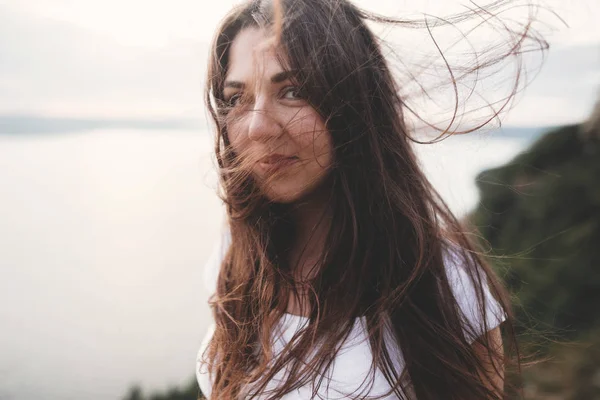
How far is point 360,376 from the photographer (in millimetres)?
1260

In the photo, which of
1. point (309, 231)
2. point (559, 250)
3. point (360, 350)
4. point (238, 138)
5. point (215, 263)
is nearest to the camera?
point (360, 350)

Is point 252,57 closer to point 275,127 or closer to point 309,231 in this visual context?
point 275,127

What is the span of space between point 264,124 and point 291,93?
10 centimetres

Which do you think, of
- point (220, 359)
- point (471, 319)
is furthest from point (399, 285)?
point (220, 359)

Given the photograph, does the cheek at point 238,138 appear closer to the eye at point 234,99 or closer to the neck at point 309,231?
the eye at point 234,99

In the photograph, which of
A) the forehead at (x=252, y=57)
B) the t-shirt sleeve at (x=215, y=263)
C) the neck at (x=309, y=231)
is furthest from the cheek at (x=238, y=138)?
the t-shirt sleeve at (x=215, y=263)

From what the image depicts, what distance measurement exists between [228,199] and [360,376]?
0.58 metres

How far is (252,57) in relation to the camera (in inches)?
53.4

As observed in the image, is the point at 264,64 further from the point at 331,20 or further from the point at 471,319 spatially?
the point at 471,319

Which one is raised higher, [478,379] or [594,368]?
[478,379]

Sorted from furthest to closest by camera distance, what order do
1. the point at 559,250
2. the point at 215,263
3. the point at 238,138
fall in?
the point at 559,250
the point at 215,263
the point at 238,138

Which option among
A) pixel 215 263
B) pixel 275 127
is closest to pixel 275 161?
pixel 275 127

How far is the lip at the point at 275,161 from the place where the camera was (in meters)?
1.32

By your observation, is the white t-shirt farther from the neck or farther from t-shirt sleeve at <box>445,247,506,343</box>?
the neck
